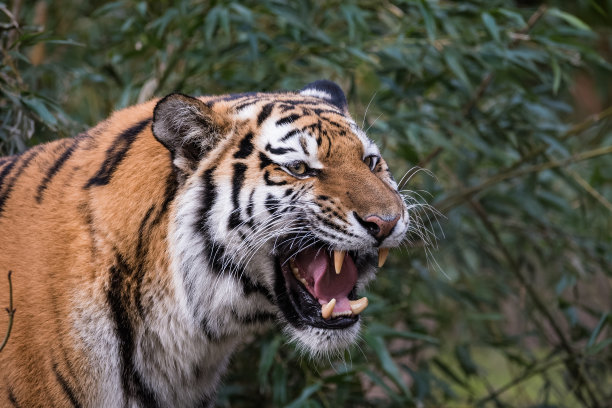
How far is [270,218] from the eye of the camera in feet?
5.87

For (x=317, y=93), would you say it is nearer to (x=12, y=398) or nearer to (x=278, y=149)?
(x=278, y=149)

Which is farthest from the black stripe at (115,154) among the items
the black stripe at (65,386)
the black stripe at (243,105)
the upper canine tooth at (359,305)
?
the upper canine tooth at (359,305)

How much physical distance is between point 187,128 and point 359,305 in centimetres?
59

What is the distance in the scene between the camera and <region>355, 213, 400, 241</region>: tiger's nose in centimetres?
168

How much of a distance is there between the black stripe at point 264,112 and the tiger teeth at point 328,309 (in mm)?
479

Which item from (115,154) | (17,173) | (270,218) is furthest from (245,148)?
(17,173)

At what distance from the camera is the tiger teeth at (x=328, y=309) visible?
1.77 meters

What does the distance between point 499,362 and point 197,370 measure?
5.40 m

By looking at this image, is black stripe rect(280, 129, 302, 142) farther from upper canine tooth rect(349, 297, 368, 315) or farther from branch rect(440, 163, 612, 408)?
branch rect(440, 163, 612, 408)

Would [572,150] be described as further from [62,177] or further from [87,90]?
[62,177]

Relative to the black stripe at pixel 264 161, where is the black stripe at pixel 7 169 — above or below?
below

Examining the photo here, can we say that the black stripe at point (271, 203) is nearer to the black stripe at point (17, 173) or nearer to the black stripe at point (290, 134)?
the black stripe at point (290, 134)

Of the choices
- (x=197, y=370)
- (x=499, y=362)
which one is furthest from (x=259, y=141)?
(x=499, y=362)

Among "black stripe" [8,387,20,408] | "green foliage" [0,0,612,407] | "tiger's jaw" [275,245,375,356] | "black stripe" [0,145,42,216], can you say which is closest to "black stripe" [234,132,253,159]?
"tiger's jaw" [275,245,375,356]
